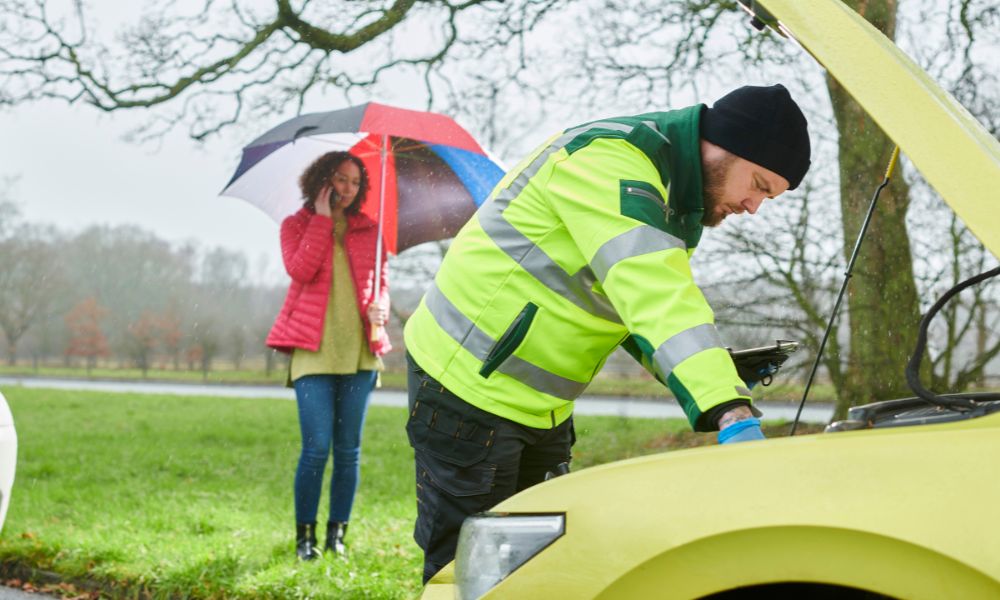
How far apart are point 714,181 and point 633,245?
0.51 meters

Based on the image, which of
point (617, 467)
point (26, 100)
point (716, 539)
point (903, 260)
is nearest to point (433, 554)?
point (617, 467)

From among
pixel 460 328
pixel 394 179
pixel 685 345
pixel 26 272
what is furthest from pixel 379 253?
pixel 26 272

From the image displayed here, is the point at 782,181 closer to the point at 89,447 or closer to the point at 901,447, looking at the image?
the point at 901,447

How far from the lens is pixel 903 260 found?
7898 mm

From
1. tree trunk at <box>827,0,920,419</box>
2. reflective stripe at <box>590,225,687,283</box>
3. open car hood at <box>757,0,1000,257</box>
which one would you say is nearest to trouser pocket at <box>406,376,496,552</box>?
reflective stripe at <box>590,225,687,283</box>

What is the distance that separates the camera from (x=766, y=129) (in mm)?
2205

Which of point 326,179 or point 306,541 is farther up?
point 326,179

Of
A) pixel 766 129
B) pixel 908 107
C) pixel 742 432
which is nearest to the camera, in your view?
pixel 908 107

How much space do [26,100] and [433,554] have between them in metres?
11.3

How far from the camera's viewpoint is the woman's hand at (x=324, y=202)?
5090mm

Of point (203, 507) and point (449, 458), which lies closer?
point (449, 458)

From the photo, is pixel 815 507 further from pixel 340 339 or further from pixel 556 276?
pixel 340 339

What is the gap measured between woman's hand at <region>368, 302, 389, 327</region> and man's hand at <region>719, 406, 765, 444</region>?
3.46 m

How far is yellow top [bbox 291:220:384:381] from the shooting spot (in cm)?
493
